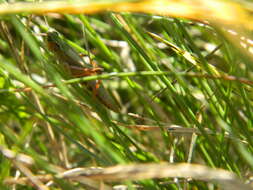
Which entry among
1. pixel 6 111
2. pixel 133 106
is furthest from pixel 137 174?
pixel 133 106

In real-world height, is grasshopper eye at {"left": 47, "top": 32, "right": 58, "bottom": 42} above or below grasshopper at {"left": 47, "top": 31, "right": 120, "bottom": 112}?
above

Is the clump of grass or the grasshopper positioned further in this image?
the grasshopper

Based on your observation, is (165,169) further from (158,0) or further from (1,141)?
(1,141)

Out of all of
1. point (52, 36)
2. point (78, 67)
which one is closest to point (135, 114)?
point (78, 67)

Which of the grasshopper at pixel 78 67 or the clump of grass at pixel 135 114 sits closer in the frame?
the clump of grass at pixel 135 114
